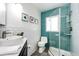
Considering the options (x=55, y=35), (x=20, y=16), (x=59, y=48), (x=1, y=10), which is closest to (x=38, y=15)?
(x=20, y=16)

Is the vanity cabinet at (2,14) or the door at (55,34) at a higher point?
the vanity cabinet at (2,14)

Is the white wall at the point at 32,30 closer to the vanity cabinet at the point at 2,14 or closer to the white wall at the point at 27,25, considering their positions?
the white wall at the point at 27,25

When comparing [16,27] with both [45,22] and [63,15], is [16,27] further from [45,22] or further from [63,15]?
[63,15]

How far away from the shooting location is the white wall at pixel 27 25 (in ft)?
5.08

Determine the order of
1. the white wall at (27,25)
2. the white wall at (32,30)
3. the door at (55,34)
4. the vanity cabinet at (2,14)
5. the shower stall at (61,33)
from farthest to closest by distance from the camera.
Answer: the shower stall at (61,33)
the door at (55,34)
the white wall at (32,30)
the white wall at (27,25)
the vanity cabinet at (2,14)

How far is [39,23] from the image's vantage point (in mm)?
1788

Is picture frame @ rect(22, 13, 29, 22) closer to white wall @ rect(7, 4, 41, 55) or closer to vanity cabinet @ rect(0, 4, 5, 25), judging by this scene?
white wall @ rect(7, 4, 41, 55)

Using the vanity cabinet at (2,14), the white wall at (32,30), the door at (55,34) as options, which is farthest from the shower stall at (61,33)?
the vanity cabinet at (2,14)

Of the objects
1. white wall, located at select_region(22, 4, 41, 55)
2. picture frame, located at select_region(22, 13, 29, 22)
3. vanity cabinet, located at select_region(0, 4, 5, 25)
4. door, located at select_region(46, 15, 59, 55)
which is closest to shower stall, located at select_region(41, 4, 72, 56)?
door, located at select_region(46, 15, 59, 55)

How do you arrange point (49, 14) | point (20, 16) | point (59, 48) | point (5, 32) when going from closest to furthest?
1. point (5, 32)
2. point (20, 16)
3. point (49, 14)
4. point (59, 48)

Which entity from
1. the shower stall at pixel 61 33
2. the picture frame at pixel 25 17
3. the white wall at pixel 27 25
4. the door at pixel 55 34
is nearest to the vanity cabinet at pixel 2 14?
the white wall at pixel 27 25

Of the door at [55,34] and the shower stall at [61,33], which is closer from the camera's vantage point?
the door at [55,34]

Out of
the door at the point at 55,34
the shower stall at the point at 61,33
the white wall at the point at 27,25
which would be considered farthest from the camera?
the shower stall at the point at 61,33

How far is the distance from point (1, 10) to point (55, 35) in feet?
5.97
